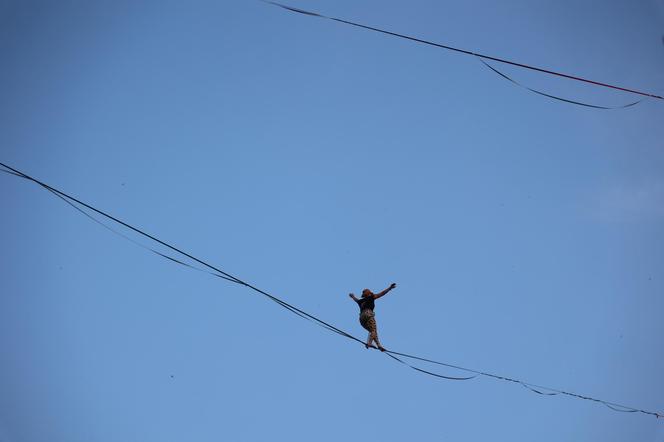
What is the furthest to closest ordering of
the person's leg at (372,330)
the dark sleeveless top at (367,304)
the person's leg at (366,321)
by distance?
the dark sleeveless top at (367,304) < the person's leg at (366,321) < the person's leg at (372,330)

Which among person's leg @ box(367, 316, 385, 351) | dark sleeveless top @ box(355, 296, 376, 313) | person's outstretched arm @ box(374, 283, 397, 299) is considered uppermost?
person's outstretched arm @ box(374, 283, 397, 299)

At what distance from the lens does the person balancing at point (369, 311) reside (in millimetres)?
10516

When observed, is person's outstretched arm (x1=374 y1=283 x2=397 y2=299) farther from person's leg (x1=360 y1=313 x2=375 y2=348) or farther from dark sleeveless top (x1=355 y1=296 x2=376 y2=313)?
person's leg (x1=360 y1=313 x2=375 y2=348)

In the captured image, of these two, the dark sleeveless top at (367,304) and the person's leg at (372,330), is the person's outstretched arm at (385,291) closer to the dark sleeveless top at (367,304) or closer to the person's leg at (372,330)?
the dark sleeveless top at (367,304)

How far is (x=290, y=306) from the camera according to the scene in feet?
27.7

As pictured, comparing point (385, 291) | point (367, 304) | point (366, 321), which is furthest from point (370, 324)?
point (385, 291)

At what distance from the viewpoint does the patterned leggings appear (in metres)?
10.5

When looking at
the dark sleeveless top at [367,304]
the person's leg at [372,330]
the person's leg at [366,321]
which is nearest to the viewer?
the person's leg at [372,330]

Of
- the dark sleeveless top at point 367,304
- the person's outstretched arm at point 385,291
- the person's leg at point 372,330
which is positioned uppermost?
the person's outstretched arm at point 385,291

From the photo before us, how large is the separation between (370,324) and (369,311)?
0.78 ft

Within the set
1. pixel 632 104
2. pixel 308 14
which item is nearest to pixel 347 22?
pixel 308 14

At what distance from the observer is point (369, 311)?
10.8 m

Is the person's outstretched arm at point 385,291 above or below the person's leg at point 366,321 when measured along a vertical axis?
above

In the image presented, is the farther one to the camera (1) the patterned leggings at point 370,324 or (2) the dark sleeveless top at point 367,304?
(2) the dark sleeveless top at point 367,304
